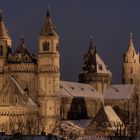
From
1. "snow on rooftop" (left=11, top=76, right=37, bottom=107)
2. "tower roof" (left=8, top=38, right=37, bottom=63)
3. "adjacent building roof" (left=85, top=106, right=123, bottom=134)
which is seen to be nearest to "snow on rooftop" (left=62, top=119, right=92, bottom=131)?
"adjacent building roof" (left=85, top=106, right=123, bottom=134)

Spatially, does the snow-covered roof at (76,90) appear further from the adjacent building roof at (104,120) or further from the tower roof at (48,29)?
the tower roof at (48,29)

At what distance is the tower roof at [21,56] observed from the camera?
170 metres

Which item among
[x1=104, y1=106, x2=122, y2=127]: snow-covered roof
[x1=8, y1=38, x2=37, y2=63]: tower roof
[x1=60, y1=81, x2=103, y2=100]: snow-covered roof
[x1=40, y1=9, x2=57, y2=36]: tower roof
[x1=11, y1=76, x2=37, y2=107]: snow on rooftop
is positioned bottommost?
[x1=104, y1=106, x2=122, y2=127]: snow-covered roof

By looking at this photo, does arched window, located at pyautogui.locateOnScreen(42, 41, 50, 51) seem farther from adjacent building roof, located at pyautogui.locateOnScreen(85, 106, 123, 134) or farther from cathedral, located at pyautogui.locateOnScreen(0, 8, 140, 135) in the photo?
adjacent building roof, located at pyautogui.locateOnScreen(85, 106, 123, 134)

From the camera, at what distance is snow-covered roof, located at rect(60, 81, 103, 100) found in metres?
187

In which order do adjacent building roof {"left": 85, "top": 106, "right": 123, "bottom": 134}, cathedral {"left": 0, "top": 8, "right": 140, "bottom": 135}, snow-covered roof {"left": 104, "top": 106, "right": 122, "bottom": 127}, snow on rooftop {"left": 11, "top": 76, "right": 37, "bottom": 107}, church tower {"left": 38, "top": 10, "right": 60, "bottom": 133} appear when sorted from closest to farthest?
cathedral {"left": 0, "top": 8, "right": 140, "bottom": 135}
snow on rooftop {"left": 11, "top": 76, "right": 37, "bottom": 107}
church tower {"left": 38, "top": 10, "right": 60, "bottom": 133}
adjacent building roof {"left": 85, "top": 106, "right": 123, "bottom": 134}
snow-covered roof {"left": 104, "top": 106, "right": 122, "bottom": 127}

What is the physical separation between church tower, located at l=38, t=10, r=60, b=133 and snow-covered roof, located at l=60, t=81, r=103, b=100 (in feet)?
46.3

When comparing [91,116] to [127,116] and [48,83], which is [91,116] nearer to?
[127,116]

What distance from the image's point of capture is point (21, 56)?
17025 cm

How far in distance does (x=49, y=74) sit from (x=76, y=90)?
25188mm

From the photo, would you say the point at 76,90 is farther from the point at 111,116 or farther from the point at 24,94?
the point at 24,94

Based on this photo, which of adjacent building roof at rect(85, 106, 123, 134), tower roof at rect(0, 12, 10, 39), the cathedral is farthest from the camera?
adjacent building roof at rect(85, 106, 123, 134)

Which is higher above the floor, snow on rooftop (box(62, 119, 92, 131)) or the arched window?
the arched window

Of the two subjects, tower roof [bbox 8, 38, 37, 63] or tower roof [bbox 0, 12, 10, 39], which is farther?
tower roof [bbox 0, 12, 10, 39]
